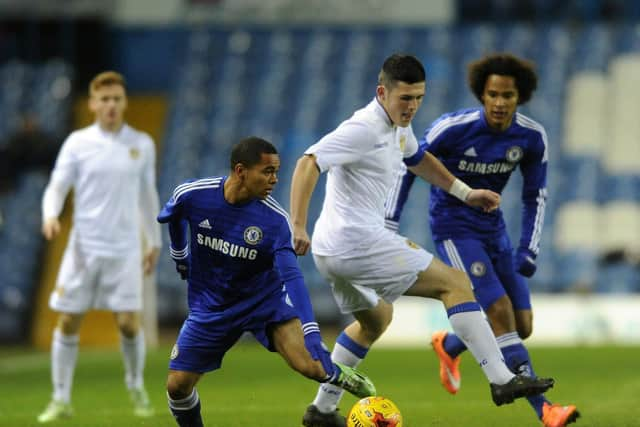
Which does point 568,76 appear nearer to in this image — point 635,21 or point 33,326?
point 635,21

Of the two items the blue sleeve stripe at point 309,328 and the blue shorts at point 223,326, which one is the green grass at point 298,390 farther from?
the blue sleeve stripe at point 309,328

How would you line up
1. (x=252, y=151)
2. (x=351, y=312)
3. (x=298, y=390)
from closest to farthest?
(x=252, y=151)
(x=351, y=312)
(x=298, y=390)

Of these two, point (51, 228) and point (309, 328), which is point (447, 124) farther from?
point (51, 228)

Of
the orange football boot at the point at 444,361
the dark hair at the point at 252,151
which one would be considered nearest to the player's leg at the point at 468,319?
the dark hair at the point at 252,151

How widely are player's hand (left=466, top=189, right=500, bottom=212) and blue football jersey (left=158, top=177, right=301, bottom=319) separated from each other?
1.38 metres

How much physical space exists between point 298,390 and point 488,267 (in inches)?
165

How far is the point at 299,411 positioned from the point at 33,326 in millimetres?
13420

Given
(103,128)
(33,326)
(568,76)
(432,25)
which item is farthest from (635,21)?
(103,128)

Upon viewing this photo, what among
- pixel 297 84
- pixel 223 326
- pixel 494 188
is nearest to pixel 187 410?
pixel 223 326

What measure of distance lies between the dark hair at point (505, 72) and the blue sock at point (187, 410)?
285 cm

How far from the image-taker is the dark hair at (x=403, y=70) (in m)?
7.34

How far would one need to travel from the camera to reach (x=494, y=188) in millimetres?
8602

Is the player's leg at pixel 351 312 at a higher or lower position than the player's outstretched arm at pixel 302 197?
lower

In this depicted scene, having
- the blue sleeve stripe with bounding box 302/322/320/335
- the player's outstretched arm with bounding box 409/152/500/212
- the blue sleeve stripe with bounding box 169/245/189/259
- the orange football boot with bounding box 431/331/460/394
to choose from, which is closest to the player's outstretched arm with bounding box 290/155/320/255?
the blue sleeve stripe with bounding box 302/322/320/335
